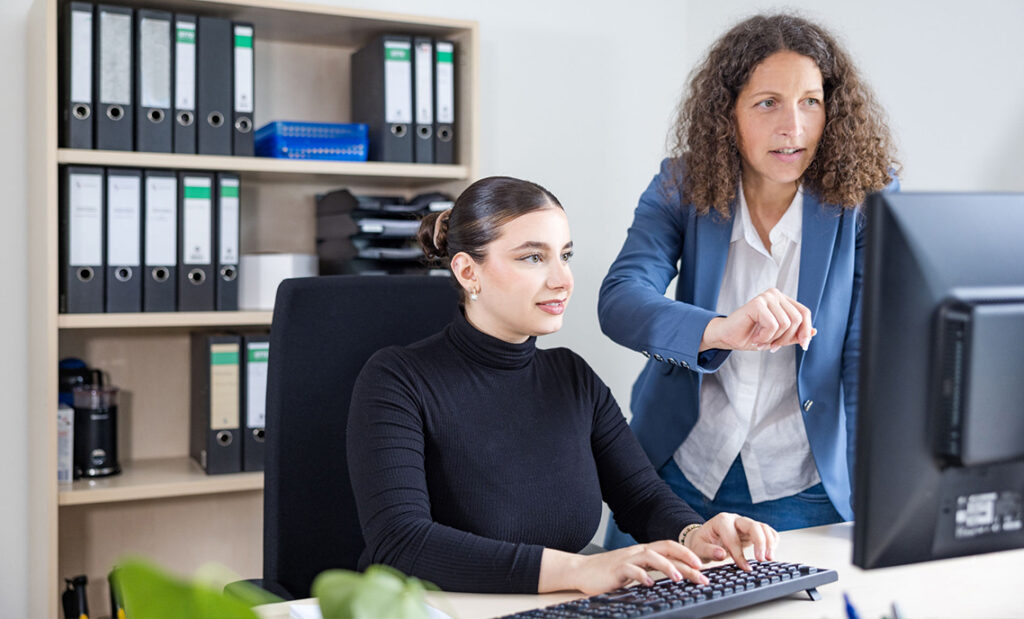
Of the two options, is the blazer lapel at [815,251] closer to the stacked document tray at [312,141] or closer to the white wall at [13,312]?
the stacked document tray at [312,141]

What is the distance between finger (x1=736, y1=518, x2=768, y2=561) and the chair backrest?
605 millimetres

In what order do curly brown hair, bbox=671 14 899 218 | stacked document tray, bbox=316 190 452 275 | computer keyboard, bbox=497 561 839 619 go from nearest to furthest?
computer keyboard, bbox=497 561 839 619, curly brown hair, bbox=671 14 899 218, stacked document tray, bbox=316 190 452 275

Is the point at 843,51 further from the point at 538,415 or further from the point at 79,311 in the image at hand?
the point at 79,311

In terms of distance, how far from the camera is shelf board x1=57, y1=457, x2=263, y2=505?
2131 mm

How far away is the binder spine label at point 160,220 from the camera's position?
2197mm

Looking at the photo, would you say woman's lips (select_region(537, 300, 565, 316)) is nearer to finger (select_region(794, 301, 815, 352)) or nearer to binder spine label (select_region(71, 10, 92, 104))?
finger (select_region(794, 301, 815, 352))

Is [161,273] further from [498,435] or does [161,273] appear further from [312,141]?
[498,435]

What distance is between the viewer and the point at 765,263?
5.27 feet

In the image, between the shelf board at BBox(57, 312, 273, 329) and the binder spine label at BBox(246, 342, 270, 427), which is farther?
the binder spine label at BBox(246, 342, 270, 427)

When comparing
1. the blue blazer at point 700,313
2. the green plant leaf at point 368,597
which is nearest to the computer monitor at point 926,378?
the green plant leaf at point 368,597

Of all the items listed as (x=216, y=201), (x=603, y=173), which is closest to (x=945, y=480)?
(x=216, y=201)

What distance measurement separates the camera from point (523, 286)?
1413 mm

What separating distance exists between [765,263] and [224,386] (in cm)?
132

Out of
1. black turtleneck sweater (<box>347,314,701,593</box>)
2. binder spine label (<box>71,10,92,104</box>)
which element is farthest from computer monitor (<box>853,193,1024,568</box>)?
binder spine label (<box>71,10,92,104</box>)
